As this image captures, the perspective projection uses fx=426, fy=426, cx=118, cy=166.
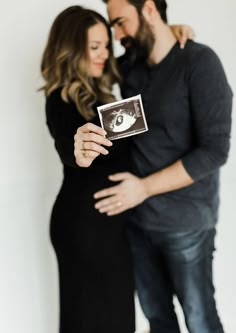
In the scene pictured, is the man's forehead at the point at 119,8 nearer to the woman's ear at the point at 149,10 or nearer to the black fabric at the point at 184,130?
the woman's ear at the point at 149,10

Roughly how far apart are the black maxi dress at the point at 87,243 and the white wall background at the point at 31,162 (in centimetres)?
35

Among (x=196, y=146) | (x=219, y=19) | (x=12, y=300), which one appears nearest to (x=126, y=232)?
(x=196, y=146)

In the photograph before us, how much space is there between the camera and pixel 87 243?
1.21 m

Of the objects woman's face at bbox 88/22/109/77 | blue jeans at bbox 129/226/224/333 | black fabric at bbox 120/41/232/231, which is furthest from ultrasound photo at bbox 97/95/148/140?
blue jeans at bbox 129/226/224/333

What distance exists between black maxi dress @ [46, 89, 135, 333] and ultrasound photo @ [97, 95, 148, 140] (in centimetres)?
10

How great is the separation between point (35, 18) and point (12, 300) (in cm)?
107

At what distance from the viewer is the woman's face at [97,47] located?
1.25 m

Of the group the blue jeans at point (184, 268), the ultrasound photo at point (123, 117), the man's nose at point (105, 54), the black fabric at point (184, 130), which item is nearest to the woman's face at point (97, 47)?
the man's nose at point (105, 54)

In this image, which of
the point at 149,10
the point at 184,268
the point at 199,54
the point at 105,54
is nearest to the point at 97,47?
the point at 105,54

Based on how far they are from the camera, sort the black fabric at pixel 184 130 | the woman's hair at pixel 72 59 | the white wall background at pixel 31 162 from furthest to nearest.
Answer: the white wall background at pixel 31 162
the woman's hair at pixel 72 59
the black fabric at pixel 184 130

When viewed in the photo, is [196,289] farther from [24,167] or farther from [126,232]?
[24,167]

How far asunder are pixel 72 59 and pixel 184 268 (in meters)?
0.70

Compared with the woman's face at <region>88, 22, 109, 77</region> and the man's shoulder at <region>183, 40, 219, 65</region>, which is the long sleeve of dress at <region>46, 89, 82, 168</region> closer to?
the woman's face at <region>88, 22, 109, 77</region>

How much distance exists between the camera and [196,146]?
123 centimetres
